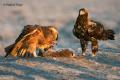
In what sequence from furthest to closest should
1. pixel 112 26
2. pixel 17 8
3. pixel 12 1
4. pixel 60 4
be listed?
1. pixel 60 4
2. pixel 17 8
3. pixel 12 1
4. pixel 112 26

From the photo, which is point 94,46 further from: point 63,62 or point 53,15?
point 53,15

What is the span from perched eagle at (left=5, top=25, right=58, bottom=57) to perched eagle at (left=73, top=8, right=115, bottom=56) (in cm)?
67

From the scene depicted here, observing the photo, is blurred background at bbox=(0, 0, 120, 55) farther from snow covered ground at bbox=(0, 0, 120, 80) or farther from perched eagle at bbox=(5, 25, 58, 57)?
perched eagle at bbox=(5, 25, 58, 57)

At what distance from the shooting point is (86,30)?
61.0 ft

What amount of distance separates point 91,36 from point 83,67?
56.7 inches

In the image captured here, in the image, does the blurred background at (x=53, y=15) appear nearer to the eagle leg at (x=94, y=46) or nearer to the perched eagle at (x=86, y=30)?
the eagle leg at (x=94, y=46)

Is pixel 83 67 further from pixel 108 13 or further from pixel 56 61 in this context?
pixel 108 13

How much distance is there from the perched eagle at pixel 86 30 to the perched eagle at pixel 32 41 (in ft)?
2.18

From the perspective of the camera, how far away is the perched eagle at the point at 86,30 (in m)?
18.6

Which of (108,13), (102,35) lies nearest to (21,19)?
(108,13)

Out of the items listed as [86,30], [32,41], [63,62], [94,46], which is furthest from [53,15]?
[63,62]

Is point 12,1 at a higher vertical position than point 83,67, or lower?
higher

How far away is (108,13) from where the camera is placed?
135 feet

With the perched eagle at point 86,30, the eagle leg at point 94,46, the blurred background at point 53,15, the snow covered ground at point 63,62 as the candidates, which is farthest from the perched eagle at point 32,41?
the blurred background at point 53,15
